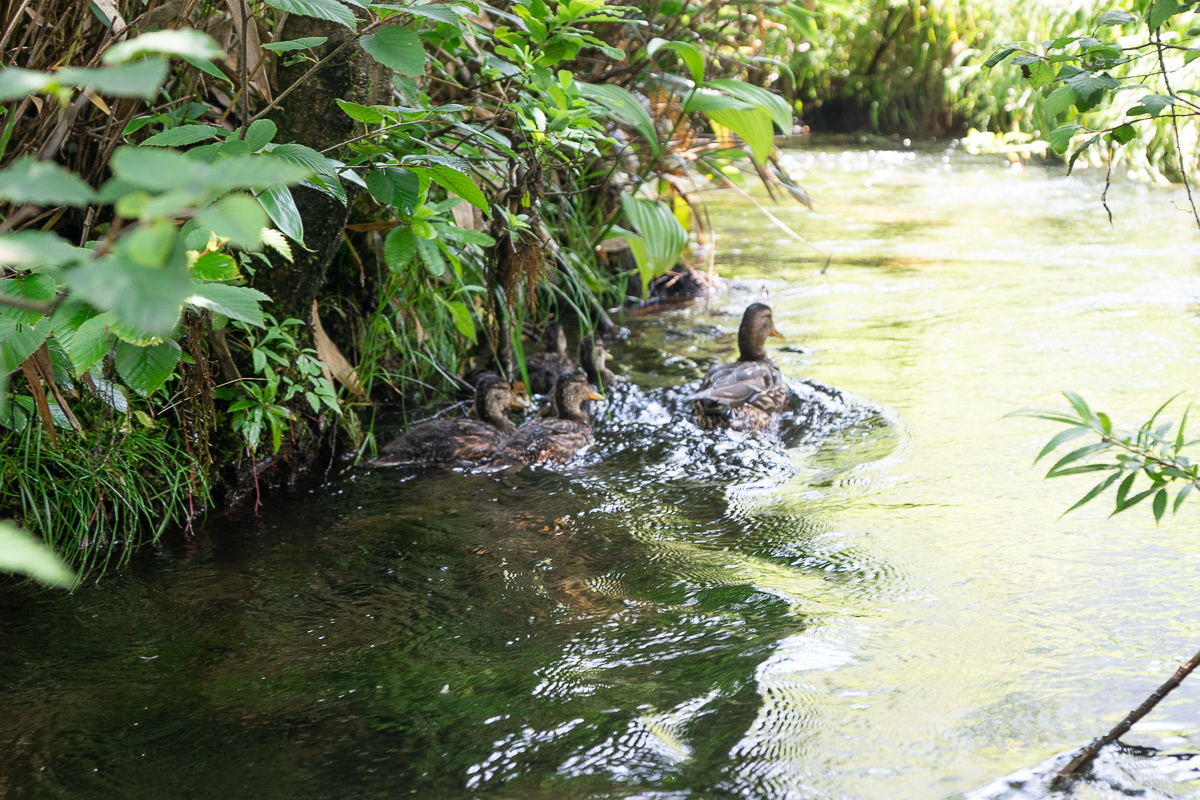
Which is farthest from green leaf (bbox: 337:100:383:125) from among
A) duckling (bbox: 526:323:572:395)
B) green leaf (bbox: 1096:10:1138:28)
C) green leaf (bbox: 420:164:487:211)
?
duckling (bbox: 526:323:572:395)

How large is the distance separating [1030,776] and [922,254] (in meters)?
6.15

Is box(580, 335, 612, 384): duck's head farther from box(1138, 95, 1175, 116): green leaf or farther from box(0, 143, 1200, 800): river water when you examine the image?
box(1138, 95, 1175, 116): green leaf

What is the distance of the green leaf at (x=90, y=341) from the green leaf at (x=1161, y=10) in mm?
1914

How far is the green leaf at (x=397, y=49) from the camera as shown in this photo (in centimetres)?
200

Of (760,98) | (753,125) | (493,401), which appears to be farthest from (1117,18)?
(493,401)

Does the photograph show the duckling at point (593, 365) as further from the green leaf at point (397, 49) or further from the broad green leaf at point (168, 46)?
the broad green leaf at point (168, 46)

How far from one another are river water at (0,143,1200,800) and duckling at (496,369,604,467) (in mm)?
94

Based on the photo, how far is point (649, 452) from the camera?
4.10 m

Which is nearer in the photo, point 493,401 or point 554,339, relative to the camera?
point 493,401

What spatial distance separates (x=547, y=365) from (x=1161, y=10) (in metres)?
3.49

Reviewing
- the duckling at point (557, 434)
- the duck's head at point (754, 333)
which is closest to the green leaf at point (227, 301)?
the duckling at point (557, 434)

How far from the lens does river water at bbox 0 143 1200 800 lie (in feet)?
6.49

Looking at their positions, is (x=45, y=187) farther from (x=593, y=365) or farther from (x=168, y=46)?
(x=593, y=365)

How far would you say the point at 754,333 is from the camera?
15.9ft
